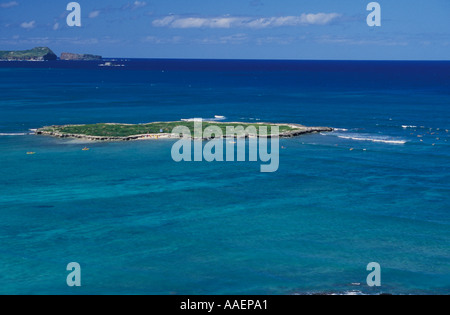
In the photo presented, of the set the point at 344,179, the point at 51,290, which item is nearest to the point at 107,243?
the point at 51,290

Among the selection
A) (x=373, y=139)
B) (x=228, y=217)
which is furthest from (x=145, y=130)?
(x=228, y=217)

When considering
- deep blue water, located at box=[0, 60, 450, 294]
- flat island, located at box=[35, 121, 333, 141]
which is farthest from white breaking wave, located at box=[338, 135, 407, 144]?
flat island, located at box=[35, 121, 333, 141]

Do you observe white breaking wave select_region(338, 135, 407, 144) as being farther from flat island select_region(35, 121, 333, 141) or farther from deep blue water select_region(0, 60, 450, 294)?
flat island select_region(35, 121, 333, 141)

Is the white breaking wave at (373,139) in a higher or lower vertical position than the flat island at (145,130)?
lower

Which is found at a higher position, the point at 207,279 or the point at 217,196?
the point at 217,196

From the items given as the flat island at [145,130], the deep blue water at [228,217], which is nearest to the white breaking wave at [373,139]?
the deep blue water at [228,217]

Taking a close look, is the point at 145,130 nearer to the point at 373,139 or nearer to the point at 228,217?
the point at 373,139

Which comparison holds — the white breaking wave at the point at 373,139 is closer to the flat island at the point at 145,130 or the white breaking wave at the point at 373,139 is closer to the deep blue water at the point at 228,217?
the deep blue water at the point at 228,217
